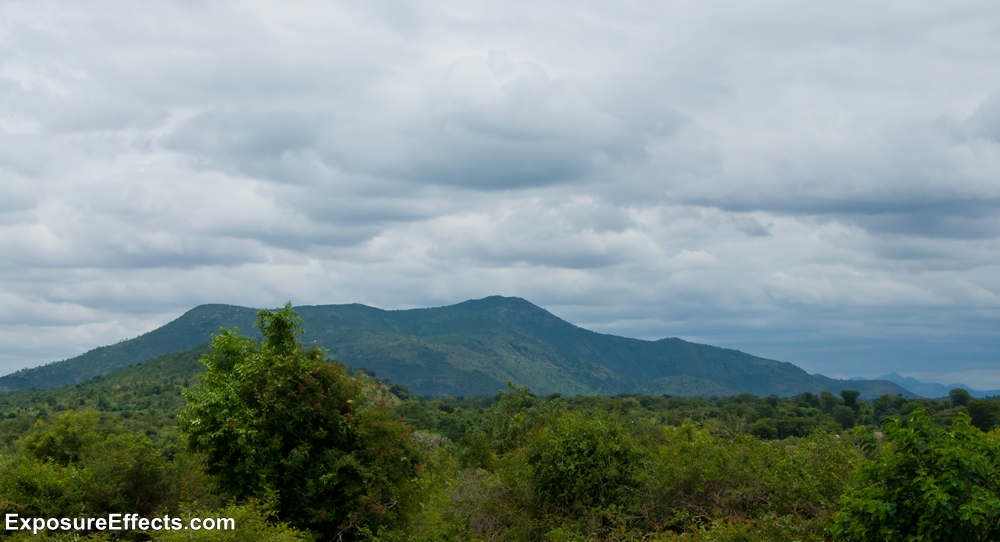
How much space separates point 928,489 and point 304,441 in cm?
1711

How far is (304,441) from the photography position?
23516 millimetres

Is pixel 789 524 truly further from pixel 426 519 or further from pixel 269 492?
pixel 269 492

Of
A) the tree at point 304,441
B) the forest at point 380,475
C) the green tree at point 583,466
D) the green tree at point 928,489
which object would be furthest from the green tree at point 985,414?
the green tree at point 928,489

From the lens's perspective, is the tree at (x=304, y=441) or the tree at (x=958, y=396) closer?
the tree at (x=304, y=441)

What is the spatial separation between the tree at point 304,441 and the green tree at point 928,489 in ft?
46.7

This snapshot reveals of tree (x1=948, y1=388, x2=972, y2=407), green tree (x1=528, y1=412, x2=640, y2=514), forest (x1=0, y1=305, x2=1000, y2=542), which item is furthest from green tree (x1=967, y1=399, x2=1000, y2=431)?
green tree (x1=528, y1=412, x2=640, y2=514)

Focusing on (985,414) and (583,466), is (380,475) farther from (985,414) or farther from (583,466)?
(985,414)

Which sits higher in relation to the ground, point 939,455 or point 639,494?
point 939,455

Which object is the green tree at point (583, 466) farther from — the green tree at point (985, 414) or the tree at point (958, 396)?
the tree at point (958, 396)

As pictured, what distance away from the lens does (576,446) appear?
22.8 meters

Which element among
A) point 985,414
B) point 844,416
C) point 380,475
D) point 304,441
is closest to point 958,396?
point 844,416

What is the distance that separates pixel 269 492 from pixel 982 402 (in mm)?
77925

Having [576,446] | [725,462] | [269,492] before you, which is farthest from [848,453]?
[269,492]

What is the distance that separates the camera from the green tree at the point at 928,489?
1158 cm
